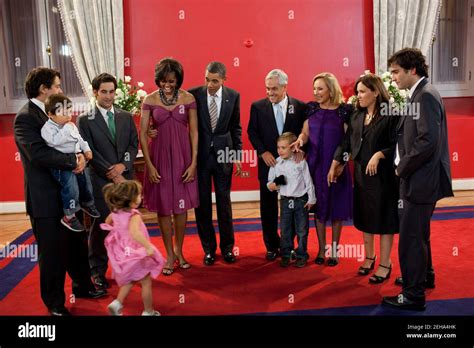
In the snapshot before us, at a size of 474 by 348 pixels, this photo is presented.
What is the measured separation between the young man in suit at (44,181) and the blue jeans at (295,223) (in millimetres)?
1668

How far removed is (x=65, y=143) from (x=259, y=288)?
1.70 meters

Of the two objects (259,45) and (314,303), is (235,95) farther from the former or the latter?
(259,45)

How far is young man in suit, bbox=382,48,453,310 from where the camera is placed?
10.4 ft

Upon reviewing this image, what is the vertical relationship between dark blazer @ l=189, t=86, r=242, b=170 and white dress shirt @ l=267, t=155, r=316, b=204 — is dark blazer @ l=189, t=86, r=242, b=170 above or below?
above

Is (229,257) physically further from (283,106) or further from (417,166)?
(417,166)

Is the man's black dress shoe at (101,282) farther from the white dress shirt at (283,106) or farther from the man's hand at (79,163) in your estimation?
the white dress shirt at (283,106)

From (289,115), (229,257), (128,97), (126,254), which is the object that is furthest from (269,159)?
(128,97)

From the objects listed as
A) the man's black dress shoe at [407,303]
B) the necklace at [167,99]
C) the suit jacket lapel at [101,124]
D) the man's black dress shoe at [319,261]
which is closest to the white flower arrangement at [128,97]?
the necklace at [167,99]

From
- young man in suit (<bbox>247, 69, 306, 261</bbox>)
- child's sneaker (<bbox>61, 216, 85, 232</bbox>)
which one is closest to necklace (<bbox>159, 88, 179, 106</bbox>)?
young man in suit (<bbox>247, 69, 306, 261</bbox>)

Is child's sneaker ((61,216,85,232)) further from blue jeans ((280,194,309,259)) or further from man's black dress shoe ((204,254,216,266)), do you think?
blue jeans ((280,194,309,259))

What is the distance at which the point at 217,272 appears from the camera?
4184 millimetres

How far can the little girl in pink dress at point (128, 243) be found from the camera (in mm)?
3084

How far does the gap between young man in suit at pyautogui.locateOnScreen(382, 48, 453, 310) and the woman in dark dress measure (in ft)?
0.95

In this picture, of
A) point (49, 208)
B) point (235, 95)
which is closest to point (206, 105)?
point (235, 95)
